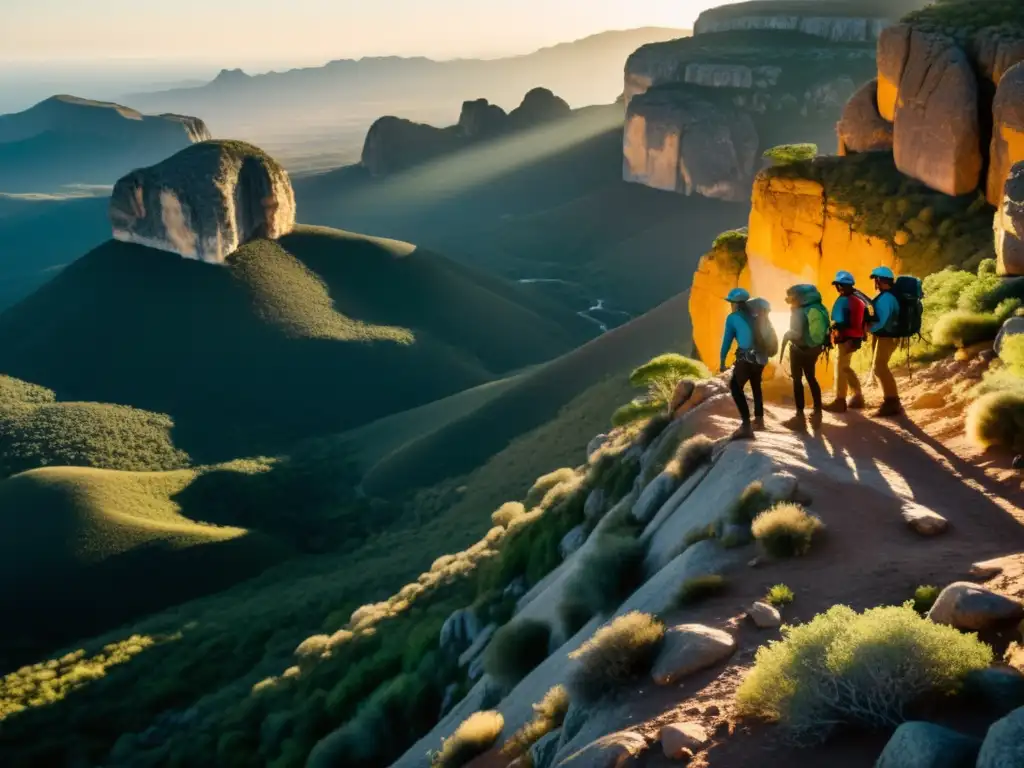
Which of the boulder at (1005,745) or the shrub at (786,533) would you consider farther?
the shrub at (786,533)

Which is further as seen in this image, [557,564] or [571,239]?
[571,239]

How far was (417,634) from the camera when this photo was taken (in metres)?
22.0

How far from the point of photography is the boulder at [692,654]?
843 centimetres

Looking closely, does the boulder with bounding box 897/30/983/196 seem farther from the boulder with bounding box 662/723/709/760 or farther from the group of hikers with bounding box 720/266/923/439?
the boulder with bounding box 662/723/709/760

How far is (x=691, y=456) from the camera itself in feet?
46.5

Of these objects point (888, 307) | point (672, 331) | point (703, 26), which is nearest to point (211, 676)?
point (888, 307)

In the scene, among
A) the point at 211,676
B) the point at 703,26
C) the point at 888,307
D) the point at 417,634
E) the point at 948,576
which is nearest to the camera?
the point at 948,576

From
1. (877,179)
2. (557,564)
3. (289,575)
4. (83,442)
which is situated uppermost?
(877,179)

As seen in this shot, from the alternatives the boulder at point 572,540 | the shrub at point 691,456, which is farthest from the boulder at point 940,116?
the boulder at point 572,540

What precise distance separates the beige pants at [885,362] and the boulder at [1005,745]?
10291 mm

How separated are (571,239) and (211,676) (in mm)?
117600

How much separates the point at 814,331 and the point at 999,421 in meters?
3.02

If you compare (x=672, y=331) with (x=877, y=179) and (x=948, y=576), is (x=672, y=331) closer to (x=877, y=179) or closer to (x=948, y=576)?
(x=877, y=179)

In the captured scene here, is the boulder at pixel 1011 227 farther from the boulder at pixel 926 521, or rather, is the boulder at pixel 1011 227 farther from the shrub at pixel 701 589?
the shrub at pixel 701 589
